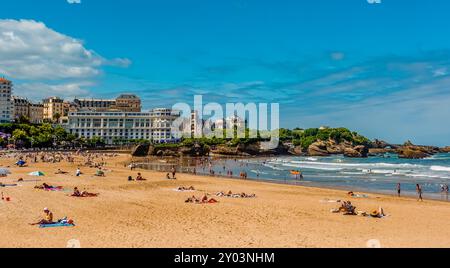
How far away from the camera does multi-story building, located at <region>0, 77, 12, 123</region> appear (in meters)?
131

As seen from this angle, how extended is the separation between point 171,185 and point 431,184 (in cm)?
2404

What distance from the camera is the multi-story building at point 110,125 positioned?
14938 centimetres

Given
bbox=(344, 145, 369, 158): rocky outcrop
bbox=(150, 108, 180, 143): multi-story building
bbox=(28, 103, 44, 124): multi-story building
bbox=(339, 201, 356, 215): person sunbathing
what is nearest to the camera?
bbox=(339, 201, 356, 215): person sunbathing

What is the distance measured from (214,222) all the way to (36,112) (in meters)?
171

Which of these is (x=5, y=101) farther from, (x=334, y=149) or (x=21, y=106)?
(x=334, y=149)

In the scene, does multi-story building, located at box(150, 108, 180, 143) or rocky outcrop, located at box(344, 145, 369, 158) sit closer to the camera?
rocky outcrop, located at box(344, 145, 369, 158)

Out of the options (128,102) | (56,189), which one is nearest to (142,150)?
(56,189)

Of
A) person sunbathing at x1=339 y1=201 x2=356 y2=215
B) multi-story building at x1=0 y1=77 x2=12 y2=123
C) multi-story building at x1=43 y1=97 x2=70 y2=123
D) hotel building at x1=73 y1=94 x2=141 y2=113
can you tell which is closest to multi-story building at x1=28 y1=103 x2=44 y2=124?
multi-story building at x1=43 y1=97 x2=70 y2=123

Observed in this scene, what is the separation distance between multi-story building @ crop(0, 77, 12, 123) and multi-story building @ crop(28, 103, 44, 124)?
2838cm

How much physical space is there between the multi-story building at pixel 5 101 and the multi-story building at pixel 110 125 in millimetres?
20278

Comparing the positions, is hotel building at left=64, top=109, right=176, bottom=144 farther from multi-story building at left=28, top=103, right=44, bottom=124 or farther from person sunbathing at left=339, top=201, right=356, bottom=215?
person sunbathing at left=339, top=201, right=356, bottom=215

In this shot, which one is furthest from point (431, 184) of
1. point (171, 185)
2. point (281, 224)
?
point (281, 224)

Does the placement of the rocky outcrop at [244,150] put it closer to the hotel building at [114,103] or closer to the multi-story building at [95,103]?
the hotel building at [114,103]

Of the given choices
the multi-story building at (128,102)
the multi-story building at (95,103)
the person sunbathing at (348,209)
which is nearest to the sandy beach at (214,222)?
the person sunbathing at (348,209)
